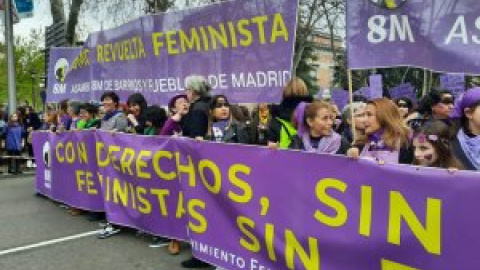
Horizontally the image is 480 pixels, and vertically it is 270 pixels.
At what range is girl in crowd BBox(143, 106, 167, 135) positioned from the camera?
6.98 meters

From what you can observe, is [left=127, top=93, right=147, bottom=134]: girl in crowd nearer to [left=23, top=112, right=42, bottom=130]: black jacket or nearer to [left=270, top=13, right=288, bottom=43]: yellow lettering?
[left=270, top=13, right=288, bottom=43]: yellow lettering

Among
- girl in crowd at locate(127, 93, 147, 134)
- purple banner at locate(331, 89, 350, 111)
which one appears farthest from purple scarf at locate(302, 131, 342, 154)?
purple banner at locate(331, 89, 350, 111)

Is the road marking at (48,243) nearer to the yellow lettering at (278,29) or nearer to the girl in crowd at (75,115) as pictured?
the girl in crowd at (75,115)

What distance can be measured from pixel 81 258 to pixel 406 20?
370cm

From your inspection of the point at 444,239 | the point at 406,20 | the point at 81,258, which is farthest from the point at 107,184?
the point at 444,239

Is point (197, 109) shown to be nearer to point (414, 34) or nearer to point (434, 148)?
point (414, 34)

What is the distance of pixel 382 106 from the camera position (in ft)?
13.8

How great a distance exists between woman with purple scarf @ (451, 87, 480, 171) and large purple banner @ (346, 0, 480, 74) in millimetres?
339

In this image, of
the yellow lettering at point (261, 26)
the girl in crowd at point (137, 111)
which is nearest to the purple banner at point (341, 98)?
the girl in crowd at point (137, 111)

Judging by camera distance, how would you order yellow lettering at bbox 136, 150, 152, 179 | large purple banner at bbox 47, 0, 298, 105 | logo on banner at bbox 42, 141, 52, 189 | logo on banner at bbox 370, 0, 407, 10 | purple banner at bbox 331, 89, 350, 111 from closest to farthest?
1. logo on banner at bbox 370, 0, 407, 10
2. large purple banner at bbox 47, 0, 298, 105
3. yellow lettering at bbox 136, 150, 152, 179
4. logo on banner at bbox 42, 141, 52, 189
5. purple banner at bbox 331, 89, 350, 111

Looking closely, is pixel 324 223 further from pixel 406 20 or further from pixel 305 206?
pixel 406 20

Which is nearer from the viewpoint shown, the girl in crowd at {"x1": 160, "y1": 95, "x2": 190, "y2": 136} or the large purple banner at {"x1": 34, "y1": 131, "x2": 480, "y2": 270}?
the large purple banner at {"x1": 34, "y1": 131, "x2": 480, "y2": 270}

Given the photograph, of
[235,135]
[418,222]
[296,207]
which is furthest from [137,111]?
[418,222]

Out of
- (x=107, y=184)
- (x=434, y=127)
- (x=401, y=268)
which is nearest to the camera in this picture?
(x=401, y=268)
